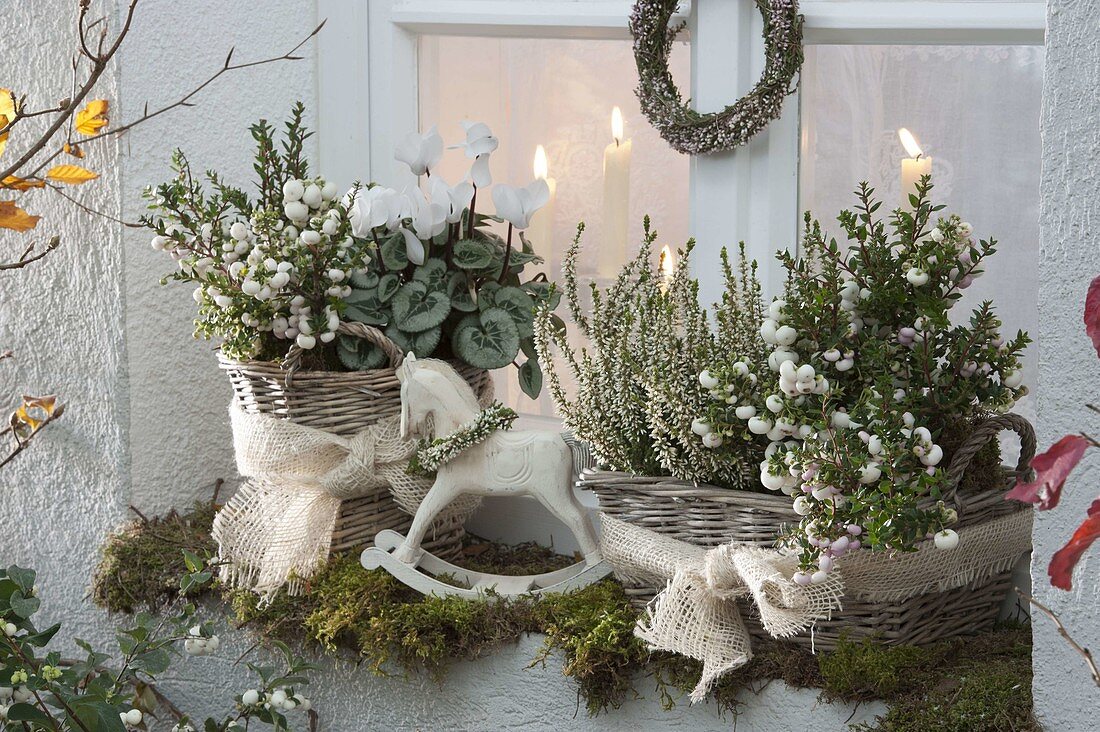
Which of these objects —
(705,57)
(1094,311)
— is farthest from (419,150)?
(1094,311)

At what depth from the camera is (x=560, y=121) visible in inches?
69.5

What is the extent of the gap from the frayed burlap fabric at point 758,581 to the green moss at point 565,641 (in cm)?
5

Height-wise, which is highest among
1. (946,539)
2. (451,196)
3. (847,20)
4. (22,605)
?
(847,20)

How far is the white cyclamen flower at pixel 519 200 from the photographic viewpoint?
1.56 m

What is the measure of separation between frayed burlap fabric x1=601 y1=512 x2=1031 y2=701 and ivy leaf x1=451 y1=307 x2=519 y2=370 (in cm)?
35

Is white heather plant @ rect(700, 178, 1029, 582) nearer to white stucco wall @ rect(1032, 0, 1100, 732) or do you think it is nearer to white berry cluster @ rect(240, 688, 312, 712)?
white stucco wall @ rect(1032, 0, 1100, 732)

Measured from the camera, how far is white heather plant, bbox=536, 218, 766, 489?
1278 mm

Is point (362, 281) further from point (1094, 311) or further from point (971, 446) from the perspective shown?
point (1094, 311)

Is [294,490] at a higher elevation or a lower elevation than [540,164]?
lower

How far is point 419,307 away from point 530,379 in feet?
0.60

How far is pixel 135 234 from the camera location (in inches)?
68.8

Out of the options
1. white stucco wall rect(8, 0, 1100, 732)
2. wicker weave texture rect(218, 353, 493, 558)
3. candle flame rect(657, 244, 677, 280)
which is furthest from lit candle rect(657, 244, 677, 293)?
white stucco wall rect(8, 0, 1100, 732)

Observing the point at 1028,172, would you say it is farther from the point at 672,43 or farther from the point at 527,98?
the point at 527,98

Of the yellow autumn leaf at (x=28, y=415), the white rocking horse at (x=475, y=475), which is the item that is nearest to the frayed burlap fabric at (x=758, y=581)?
the white rocking horse at (x=475, y=475)
